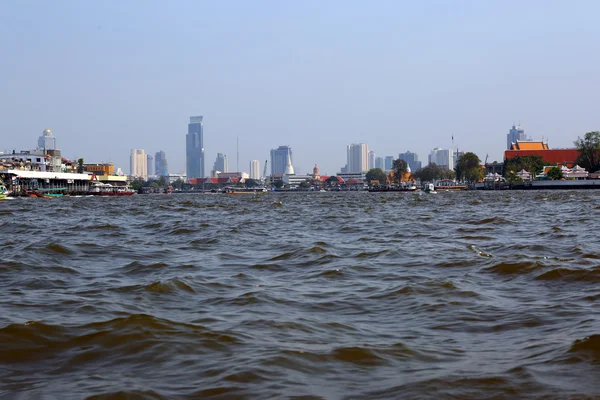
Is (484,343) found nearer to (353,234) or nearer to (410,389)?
(410,389)

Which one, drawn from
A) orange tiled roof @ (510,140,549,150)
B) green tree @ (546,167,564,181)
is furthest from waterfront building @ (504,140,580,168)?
green tree @ (546,167,564,181)

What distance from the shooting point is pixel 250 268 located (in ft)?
31.9

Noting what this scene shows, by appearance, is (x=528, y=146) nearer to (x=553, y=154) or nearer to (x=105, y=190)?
(x=553, y=154)

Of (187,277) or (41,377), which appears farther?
(187,277)

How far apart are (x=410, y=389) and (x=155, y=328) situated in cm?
247

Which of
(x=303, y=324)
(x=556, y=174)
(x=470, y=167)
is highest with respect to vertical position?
(x=470, y=167)

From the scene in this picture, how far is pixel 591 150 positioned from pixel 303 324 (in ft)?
399

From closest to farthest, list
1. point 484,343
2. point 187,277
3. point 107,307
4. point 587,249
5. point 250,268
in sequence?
point 484,343 → point 107,307 → point 187,277 → point 250,268 → point 587,249

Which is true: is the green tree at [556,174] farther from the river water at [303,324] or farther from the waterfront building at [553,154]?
the river water at [303,324]

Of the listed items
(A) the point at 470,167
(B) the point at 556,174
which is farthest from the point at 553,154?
(B) the point at 556,174

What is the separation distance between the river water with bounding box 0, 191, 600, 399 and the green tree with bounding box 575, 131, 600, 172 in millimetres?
113821

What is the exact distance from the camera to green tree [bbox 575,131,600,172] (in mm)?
114894

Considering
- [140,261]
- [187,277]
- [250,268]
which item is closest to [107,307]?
[187,277]

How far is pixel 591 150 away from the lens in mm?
115500
